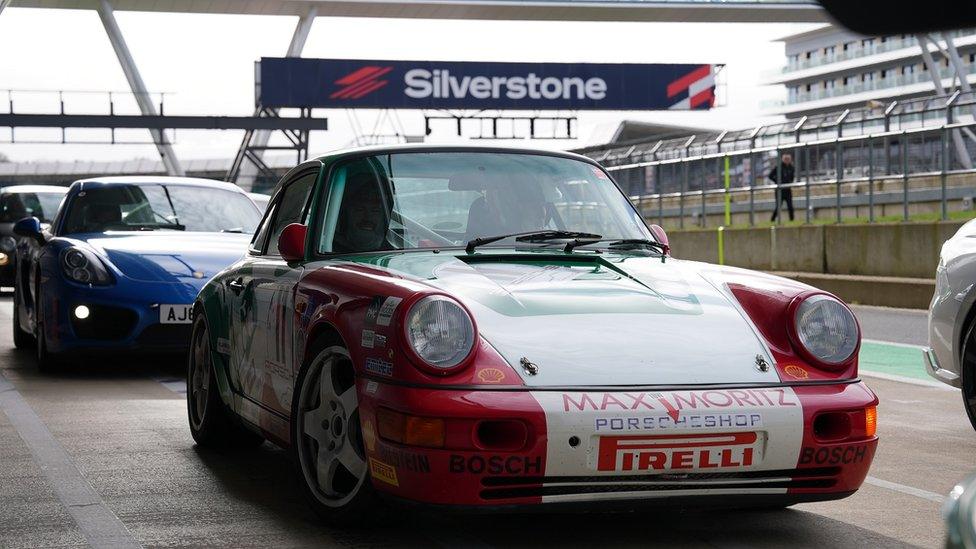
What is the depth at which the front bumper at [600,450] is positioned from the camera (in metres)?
3.94

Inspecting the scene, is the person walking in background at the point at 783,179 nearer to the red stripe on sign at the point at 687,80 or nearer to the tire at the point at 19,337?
the tire at the point at 19,337

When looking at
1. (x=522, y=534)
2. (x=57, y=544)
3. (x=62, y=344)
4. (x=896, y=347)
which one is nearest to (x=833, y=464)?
(x=522, y=534)

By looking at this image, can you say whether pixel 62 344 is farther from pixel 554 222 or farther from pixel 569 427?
pixel 569 427

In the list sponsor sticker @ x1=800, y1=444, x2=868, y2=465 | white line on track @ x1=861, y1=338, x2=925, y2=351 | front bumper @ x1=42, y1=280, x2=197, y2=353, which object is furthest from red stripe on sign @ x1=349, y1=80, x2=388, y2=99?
sponsor sticker @ x1=800, y1=444, x2=868, y2=465

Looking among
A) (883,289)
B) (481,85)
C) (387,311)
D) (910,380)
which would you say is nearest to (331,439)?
(387,311)

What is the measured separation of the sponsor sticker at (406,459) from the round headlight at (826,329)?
124cm

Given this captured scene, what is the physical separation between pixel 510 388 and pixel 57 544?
1.50m

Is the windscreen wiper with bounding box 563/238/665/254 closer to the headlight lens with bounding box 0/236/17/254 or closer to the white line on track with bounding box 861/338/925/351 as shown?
the white line on track with bounding box 861/338/925/351

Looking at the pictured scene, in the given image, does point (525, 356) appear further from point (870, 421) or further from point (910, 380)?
point (910, 380)

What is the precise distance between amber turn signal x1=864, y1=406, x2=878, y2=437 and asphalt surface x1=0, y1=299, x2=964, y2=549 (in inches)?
13.9

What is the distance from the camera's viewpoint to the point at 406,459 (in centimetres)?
399

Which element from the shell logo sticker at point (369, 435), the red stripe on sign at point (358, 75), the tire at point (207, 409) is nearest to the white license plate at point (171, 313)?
the tire at point (207, 409)

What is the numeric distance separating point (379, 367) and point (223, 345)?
2.05 m

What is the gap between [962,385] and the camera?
657 centimetres
